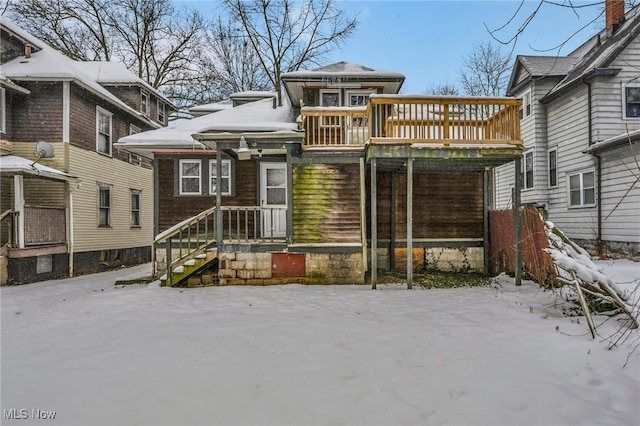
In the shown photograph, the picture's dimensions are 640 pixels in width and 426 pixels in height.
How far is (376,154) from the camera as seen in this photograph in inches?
310

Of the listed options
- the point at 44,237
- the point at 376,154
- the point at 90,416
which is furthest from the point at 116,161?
the point at 90,416

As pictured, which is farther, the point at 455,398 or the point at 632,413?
the point at 455,398

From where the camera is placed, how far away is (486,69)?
25.3 metres

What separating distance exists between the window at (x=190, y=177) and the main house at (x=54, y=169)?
3.65 meters

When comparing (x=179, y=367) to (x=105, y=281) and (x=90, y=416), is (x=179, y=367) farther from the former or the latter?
(x=105, y=281)

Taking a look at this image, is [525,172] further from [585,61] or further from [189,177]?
[189,177]

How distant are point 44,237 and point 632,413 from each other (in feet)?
43.5

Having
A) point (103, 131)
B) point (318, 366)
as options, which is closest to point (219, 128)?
point (318, 366)

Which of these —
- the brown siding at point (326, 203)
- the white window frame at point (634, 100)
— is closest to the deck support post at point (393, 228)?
the brown siding at point (326, 203)

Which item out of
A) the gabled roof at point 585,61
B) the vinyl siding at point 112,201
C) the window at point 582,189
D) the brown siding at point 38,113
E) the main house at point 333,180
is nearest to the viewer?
the main house at point 333,180

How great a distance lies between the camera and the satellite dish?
35.0ft

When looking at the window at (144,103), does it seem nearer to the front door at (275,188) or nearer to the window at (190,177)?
the window at (190,177)

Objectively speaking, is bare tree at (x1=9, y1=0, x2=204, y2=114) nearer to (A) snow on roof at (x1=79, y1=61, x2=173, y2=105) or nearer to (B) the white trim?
(A) snow on roof at (x1=79, y1=61, x2=173, y2=105)

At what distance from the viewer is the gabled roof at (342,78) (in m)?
10.6
